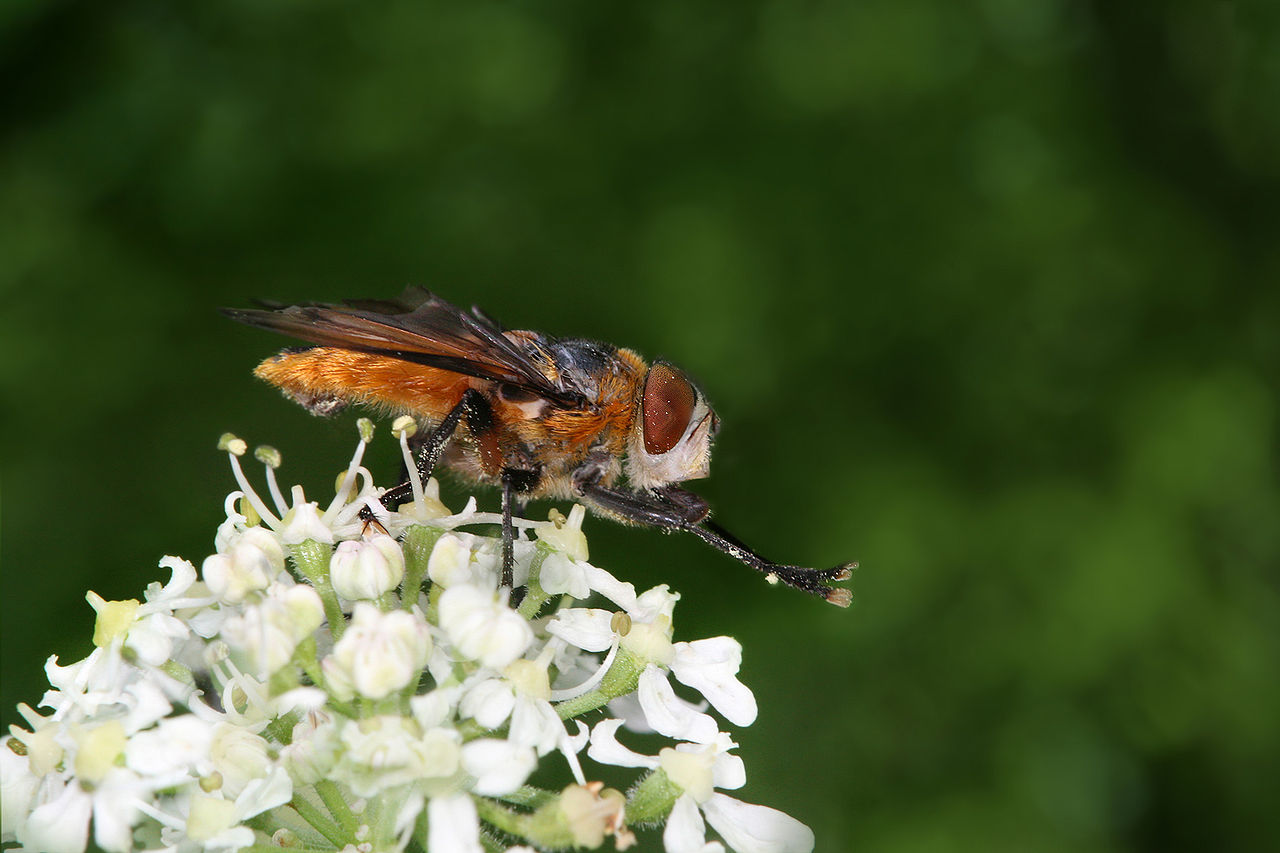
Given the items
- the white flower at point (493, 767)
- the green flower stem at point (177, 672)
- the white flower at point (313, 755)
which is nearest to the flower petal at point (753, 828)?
the white flower at point (493, 767)

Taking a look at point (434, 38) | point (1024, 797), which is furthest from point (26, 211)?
point (1024, 797)

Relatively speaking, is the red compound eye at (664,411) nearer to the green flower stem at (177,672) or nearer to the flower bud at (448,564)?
the flower bud at (448,564)

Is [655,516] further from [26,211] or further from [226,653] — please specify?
[26,211]

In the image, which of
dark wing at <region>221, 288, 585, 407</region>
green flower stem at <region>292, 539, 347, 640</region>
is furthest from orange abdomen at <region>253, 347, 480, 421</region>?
green flower stem at <region>292, 539, 347, 640</region>

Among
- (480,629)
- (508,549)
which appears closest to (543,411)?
(508,549)

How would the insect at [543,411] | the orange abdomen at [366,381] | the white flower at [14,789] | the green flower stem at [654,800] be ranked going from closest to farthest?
the white flower at [14,789], the green flower stem at [654,800], the insect at [543,411], the orange abdomen at [366,381]

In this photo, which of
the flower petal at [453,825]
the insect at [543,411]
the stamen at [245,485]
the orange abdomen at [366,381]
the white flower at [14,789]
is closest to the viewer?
the flower petal at [453,825]

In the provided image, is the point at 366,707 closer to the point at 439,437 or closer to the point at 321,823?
the point at 321,823
